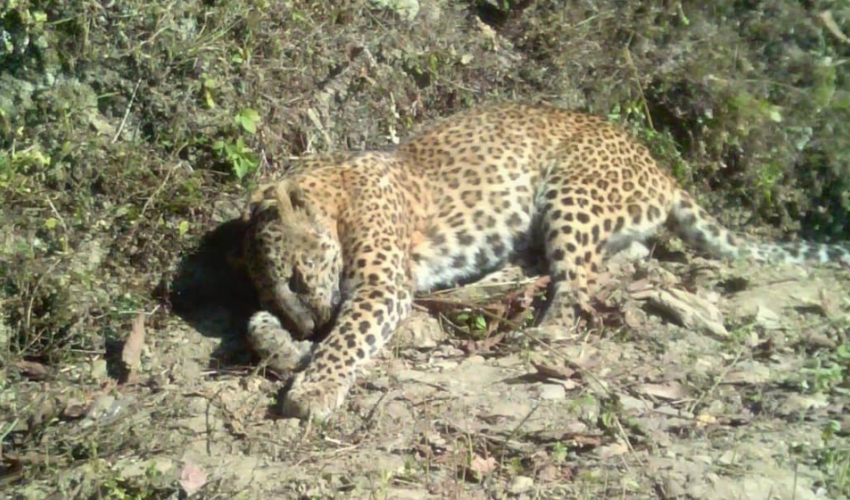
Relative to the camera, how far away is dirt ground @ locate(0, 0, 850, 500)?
5.71 meters

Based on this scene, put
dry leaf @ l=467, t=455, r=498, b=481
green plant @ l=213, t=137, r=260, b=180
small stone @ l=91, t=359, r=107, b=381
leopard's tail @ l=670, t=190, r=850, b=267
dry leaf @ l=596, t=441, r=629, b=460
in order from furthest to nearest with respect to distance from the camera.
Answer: leopard's tail @ l=670, t=190, r=850, b=267 < green plant @ l=213, t=137, r=260, b=180 < small stone @ l=91, t=359, r=107, b=381 < dry leaf @ l=596, t=441, r=629, b=460 < dry leaf @ l=467, t=455, r=498, b=481

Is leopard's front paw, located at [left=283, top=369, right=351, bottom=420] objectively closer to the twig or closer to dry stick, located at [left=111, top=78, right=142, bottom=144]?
the twig

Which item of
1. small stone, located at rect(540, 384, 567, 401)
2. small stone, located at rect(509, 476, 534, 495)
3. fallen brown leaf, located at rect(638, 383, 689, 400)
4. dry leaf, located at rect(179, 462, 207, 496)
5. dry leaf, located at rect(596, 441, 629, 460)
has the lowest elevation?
fallen brown leaf, located at rect(638, 383, 689, 400)

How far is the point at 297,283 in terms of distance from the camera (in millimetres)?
7152

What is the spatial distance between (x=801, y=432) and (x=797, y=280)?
2.35 meters

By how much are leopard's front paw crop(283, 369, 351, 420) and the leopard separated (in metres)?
0.27

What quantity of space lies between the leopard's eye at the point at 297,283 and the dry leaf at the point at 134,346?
2.95ft

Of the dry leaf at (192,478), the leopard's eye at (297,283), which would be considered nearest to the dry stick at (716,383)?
the leopard's eye at (297,283)

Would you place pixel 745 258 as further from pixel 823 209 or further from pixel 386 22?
pixel 386 22

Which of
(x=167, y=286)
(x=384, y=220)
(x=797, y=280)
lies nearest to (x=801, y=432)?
(x=797, y=280)

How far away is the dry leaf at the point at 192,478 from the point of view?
5.46 metres

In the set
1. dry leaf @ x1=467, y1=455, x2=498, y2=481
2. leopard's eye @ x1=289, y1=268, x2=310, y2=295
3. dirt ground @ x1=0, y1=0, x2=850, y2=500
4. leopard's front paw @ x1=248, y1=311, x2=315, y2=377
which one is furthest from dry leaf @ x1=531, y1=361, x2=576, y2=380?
leopard's eye @ x1=289, y1=268, x2=310, y2=295

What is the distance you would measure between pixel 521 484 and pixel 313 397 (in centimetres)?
129

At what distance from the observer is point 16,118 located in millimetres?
7219
